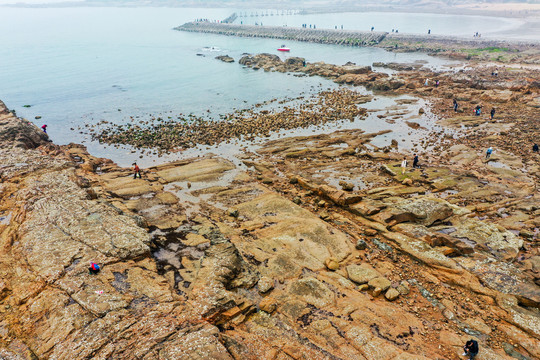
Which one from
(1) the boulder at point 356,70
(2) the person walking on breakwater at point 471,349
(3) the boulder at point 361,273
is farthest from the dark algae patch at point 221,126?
(2) the person walking on breakwater at point 471,349

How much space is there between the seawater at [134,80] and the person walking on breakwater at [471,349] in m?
38.5

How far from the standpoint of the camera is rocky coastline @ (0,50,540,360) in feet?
45.8

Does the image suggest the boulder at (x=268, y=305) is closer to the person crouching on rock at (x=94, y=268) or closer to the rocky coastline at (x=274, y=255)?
the rocky coastline at (x=274, y=255)

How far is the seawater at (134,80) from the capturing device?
→ 187 ft

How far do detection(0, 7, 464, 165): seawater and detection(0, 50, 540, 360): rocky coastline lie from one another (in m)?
17.2

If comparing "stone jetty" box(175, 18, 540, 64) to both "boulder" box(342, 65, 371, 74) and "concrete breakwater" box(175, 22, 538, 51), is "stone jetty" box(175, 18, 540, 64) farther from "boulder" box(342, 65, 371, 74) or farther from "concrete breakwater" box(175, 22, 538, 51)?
"boulder" box(342, 65, 371, 74)

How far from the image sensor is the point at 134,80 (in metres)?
80.1

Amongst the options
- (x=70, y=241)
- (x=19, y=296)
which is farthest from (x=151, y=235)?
(x=19, y=296)

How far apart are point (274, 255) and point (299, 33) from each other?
144201 mm

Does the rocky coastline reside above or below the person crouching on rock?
below

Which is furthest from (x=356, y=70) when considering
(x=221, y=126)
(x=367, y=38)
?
(x=367, y=38)

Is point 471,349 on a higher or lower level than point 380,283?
higher

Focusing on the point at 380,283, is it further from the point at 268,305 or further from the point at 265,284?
the point at 268,305

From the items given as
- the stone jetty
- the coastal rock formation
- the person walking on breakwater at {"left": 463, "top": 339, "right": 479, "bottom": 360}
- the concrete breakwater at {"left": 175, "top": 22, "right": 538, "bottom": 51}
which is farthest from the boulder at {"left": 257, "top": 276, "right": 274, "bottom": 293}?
the concrete breakwater at {"left": 175, "top": 22, "right": 538, "bottom": 51}
